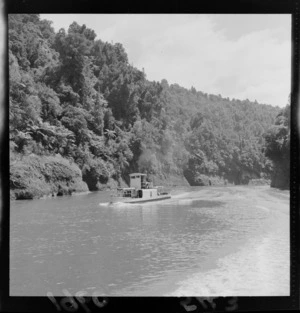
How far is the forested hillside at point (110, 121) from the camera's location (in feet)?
16.3

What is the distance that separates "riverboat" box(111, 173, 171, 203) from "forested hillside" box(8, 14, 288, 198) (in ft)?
0.57

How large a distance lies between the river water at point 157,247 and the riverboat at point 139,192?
0.39 ft

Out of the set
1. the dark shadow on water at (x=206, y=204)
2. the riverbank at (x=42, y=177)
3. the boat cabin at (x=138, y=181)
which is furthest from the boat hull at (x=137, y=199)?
the riverbank at (x=42, y=177)

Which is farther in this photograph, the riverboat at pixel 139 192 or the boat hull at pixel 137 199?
the boat hull at pixel 137 199

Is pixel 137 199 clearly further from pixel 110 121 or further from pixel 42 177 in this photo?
pixel 42 177

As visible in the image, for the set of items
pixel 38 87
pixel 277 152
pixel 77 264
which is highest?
pixel 38 87

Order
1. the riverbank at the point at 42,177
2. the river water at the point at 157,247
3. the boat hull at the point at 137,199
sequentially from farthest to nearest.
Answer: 1. the riverbank at the point at 42,177
2. the boat hull at the point at 137,199
3. the river water at the point at 157,247

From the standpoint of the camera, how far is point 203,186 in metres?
5.95

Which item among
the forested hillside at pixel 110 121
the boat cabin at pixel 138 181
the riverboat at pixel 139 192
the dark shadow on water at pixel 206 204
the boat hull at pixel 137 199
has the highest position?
the forested hillside at pixel 110 121

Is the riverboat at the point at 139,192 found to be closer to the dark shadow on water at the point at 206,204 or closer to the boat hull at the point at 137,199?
the boat hull at the point at 137,199

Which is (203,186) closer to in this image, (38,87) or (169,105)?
(169,105)

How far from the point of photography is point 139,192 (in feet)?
19.4
